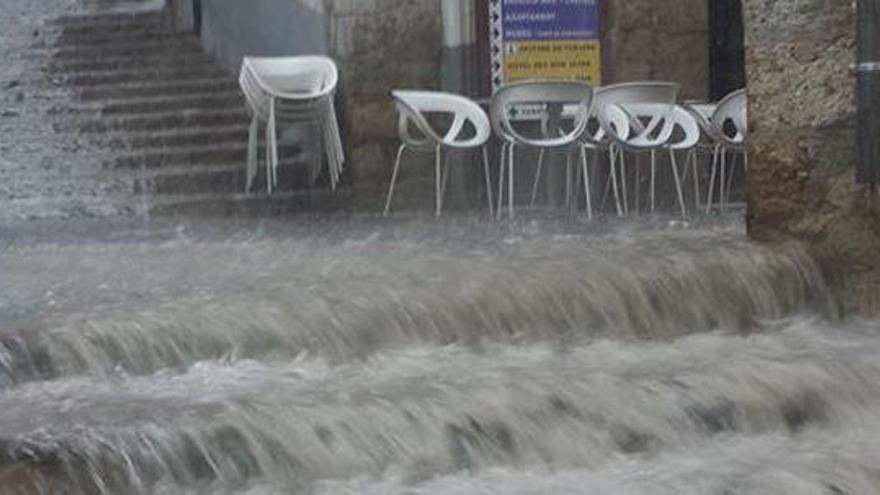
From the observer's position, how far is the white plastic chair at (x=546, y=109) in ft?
25.6

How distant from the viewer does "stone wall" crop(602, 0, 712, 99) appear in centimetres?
970

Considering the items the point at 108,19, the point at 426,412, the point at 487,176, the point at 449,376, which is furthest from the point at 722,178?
the point at 108,19

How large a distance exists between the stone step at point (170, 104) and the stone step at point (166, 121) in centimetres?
13

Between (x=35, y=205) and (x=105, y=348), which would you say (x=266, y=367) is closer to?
(x=105, y=348)

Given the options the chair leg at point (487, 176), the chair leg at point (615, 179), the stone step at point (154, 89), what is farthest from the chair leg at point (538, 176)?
the stone step at point (154, 89)

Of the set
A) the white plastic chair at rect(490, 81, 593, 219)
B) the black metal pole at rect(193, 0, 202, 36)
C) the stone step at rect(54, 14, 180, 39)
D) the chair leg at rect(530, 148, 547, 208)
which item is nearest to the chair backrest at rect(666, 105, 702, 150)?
the white plastic chair at rect(490, 81, 593, 219)

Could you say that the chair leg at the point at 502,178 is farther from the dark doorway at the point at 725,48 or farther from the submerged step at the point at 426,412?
the submerged step at the point at 426,412

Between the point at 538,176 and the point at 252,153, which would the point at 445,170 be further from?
the point at 252,153

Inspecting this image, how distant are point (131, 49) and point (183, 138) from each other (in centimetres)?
235

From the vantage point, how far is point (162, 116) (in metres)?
10.6

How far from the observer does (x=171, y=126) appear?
10453 mm

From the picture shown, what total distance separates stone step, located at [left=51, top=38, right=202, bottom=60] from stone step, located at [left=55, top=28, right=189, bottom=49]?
56 millimetres

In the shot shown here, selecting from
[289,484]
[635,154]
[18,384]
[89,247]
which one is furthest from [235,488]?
[635,154]

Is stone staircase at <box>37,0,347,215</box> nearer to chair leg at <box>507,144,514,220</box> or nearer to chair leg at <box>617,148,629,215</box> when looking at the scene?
chair leg at <box>507,144,514,220</box>
